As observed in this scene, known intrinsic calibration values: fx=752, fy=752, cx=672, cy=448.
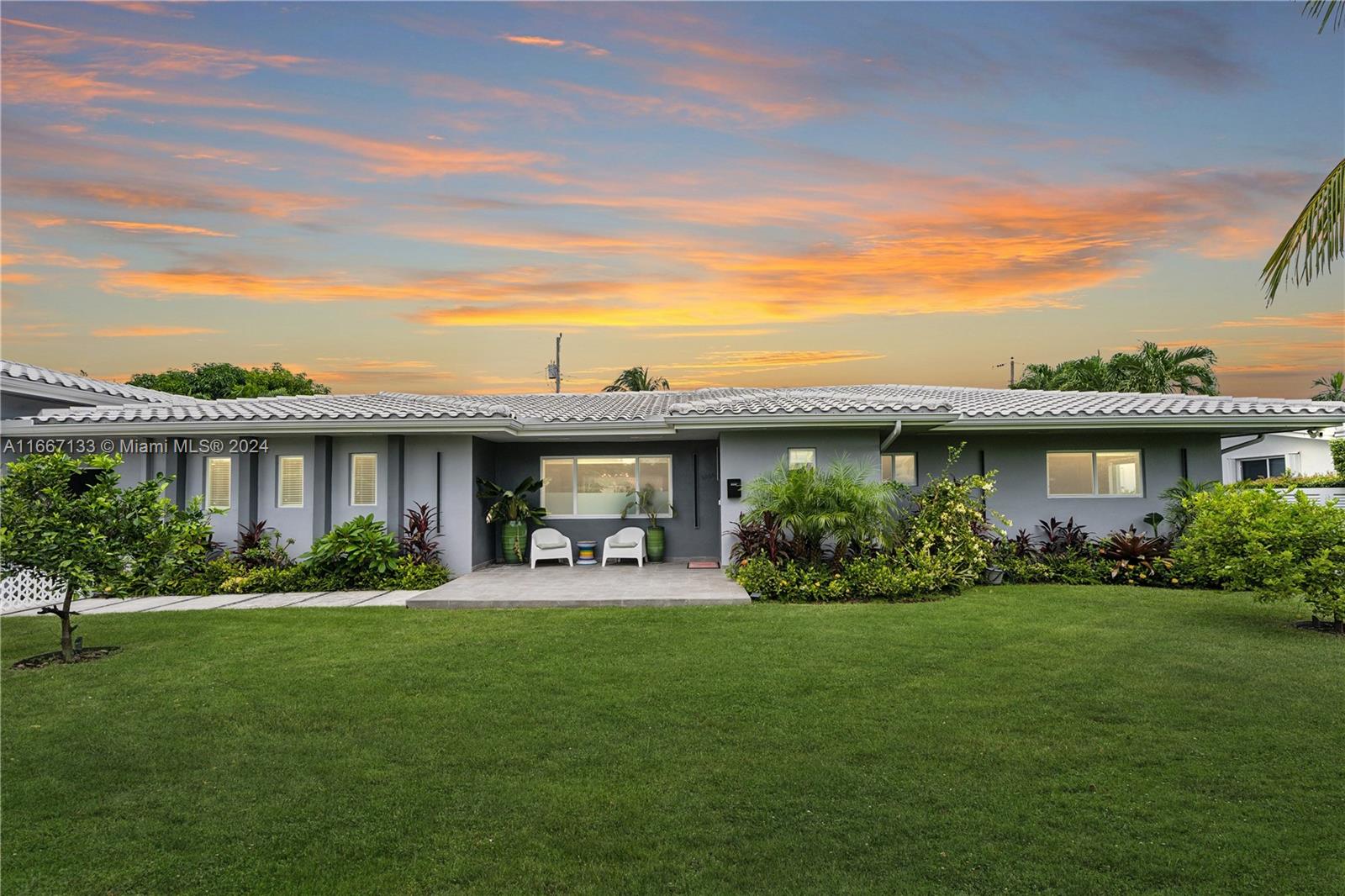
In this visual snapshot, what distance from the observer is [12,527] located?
23.2 ft

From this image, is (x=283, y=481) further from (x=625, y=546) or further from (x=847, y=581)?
(x=847, y=581)

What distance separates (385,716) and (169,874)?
2228 mm

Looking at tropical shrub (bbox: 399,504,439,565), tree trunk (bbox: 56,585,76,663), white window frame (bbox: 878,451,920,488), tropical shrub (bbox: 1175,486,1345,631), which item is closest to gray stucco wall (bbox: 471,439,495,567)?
tropical shrub (bbox: 399,504,439,565)

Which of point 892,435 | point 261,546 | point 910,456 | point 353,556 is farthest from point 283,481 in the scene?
point 910,456

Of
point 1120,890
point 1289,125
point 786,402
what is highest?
point 1289,125

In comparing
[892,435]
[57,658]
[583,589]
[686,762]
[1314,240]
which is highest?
[1314,240]

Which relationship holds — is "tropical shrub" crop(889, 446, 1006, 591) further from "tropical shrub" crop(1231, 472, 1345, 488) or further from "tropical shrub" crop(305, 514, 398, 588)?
"tropical shrub" crop(1231, 472, 1345, 488)

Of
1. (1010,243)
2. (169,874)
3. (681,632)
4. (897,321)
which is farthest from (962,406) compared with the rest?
(169,874)

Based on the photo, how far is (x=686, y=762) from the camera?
4672mm

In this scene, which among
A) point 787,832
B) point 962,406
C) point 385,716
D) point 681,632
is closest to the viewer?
point 787,832

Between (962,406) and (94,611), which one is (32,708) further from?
(962,406)

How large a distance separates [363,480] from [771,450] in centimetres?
699

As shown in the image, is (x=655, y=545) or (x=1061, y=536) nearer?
(x=1061, y=536)

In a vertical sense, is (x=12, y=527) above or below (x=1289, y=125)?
below
